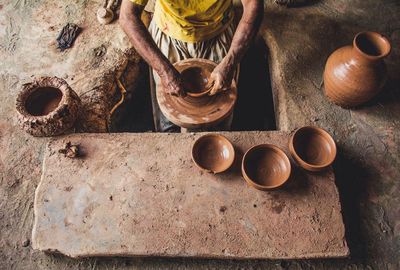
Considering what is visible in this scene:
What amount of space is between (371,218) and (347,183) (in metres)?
0.29

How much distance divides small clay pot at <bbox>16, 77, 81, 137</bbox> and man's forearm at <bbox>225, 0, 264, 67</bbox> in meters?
1.25

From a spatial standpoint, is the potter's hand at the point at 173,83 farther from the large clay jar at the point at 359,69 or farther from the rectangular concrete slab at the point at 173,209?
the large clay jar at the point at 359,69

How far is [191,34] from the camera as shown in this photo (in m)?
3.09

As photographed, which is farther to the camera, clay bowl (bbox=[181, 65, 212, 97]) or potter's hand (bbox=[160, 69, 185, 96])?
clay bowl (bbox=[181, 65, 212, 97])

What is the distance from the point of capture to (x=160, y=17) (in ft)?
10.4

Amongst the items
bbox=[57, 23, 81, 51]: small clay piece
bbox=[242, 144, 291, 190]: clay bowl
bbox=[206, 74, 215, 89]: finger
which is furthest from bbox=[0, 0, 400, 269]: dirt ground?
bbox=[206, 74, 215, 89]: finger

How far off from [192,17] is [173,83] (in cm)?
61

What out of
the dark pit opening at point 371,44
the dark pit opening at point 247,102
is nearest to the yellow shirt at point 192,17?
the dark pit opening at point 247,102

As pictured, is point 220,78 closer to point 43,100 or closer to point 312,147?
point 312,147

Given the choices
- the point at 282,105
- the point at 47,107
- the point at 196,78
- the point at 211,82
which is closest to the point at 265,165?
the point at 282,105

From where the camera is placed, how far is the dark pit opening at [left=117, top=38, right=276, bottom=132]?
3.87m

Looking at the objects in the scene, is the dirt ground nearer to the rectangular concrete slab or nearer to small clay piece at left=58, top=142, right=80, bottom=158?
the rectangular concrete slab

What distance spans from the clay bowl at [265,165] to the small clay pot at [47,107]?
1367 mm

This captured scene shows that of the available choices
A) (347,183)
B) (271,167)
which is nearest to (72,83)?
(271,167)
